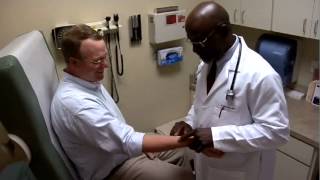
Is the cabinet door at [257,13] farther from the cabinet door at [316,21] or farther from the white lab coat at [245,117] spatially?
the white lab coat at [245,117]

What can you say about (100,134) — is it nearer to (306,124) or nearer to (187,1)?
(306,124)

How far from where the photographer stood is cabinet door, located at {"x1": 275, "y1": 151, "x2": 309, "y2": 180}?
2077 millimetres

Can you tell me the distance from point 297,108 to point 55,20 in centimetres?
177

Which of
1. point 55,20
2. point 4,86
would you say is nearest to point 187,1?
point 55,20

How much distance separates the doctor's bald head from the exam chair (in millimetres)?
695

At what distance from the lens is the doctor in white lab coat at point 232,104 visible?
127cm

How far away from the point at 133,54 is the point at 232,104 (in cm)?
129

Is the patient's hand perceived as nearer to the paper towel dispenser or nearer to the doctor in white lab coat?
the doctor in white lab coat

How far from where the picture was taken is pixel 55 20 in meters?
2.07

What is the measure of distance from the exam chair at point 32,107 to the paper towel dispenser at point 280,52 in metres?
1.64

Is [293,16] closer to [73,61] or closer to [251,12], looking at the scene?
[251,12]

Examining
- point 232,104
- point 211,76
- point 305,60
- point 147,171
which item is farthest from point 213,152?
point 305,60

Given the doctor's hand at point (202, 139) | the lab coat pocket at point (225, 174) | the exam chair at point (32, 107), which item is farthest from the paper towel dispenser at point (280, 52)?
the exam chair at point (32, 107)

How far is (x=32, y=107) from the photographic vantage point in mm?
1279
